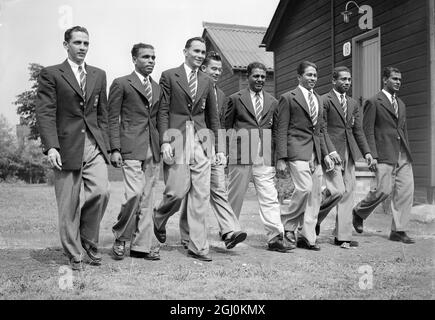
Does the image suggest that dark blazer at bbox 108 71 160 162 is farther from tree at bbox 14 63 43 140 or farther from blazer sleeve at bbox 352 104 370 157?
tree at bbox 14 63 43 140

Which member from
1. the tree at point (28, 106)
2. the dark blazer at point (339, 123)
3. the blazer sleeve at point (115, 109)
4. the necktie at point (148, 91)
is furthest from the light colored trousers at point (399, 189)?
the tree at point (28, 106)

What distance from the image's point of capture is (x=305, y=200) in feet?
19.3

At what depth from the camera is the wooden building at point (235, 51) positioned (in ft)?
72.9

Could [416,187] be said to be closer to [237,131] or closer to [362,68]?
[362,68]

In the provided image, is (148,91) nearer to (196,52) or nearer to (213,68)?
(196,52)

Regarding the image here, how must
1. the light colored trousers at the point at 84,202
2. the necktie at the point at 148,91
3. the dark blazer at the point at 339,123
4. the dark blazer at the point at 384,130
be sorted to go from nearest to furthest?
1. the light colored trousers at the point at 84,202
2. the necktie at the point at 148,91
3. the dark blazer at the point at 339,123
4. the dark blazer at the point at 384,130

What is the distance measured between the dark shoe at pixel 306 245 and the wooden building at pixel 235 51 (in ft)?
53.8

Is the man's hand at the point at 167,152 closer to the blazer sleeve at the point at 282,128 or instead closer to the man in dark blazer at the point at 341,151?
the blazer sleeve at the point at 282,128

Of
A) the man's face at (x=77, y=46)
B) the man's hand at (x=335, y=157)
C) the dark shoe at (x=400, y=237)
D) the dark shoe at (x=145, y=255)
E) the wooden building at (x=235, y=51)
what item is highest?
the wooden building at (x=235, y=51)

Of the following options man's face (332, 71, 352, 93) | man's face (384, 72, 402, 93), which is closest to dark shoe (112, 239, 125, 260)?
man's face (332, 71, 352, 93)

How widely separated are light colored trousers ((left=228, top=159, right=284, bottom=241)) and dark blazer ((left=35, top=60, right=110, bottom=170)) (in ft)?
5.47

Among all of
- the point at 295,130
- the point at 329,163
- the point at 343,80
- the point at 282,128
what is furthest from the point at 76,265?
the point at 343,80

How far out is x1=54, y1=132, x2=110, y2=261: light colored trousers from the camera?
4.69 meters

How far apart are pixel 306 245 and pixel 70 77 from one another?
3.15 meters
